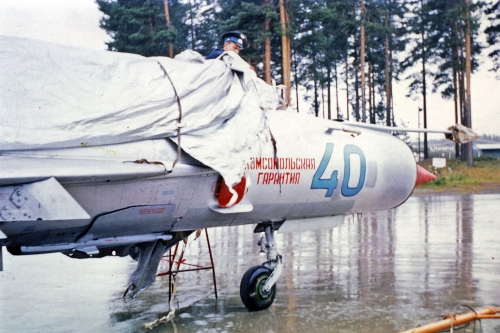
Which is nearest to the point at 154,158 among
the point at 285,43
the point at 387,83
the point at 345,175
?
the point at 345,175

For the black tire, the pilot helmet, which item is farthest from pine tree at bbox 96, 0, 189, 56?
the black tire

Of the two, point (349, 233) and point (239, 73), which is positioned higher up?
point (239, 73)

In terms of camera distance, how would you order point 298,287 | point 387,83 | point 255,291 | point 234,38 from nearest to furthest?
point 255,291, point 234,38, point 298,287, point 387,83

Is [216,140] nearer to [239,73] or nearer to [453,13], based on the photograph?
[239,73]

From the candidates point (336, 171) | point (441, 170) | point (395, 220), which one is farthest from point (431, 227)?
point (441, 170)

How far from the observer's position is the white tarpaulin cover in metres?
5.32

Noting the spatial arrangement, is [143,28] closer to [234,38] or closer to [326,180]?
[234,38]

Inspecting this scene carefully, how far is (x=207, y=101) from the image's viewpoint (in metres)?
6.58

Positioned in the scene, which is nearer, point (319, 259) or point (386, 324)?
point (386, 324)

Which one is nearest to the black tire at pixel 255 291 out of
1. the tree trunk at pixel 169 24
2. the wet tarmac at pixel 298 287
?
the wet tarmac at pixel 298 287

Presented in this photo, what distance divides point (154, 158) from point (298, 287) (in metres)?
3.92

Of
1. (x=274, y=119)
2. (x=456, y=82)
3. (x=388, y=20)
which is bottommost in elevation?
(x=274, y=119)

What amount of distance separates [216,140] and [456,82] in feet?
144

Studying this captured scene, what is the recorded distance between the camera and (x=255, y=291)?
7.61m
